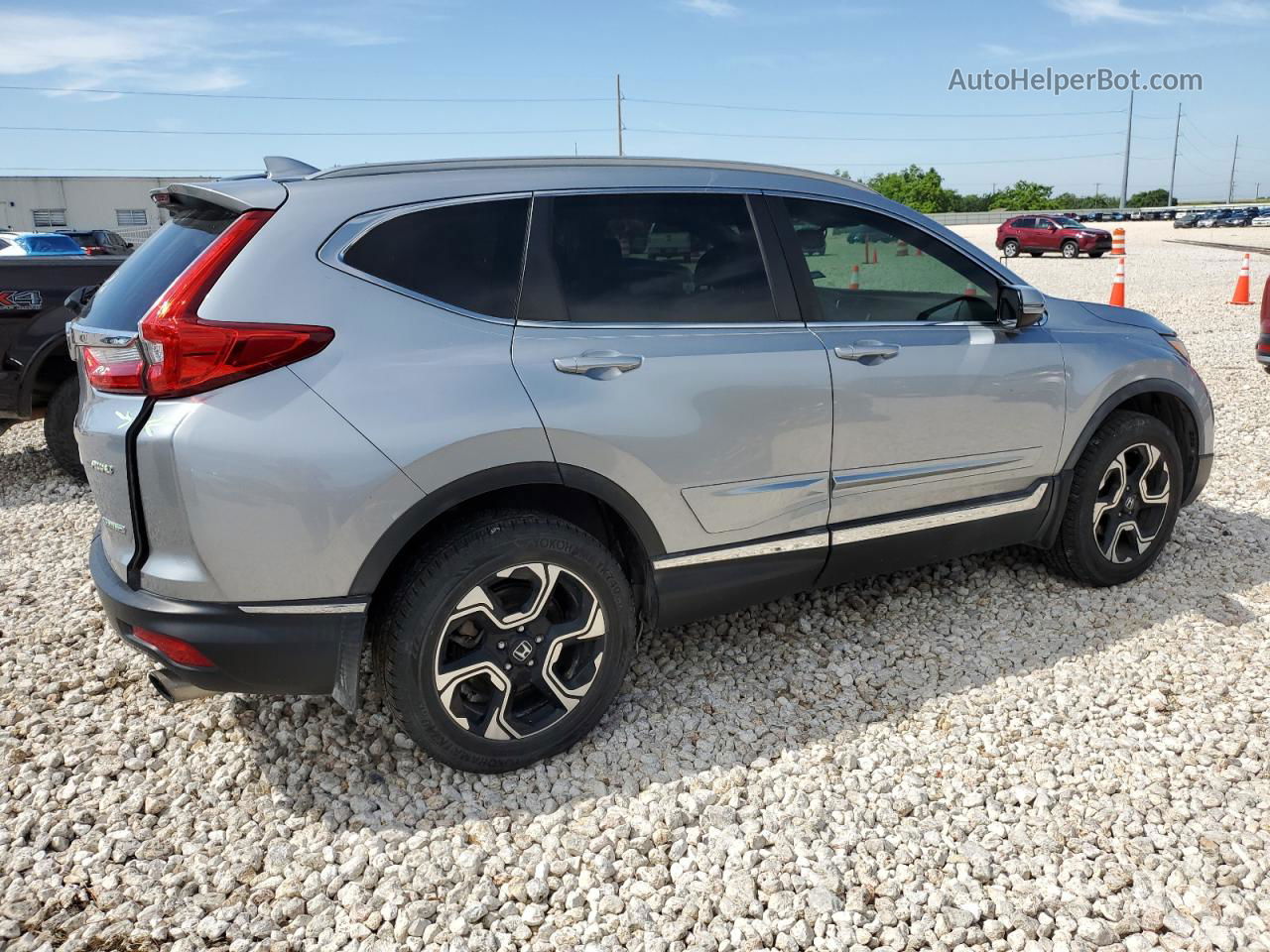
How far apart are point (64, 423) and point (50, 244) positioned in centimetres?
1723

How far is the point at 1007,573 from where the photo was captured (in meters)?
4.61

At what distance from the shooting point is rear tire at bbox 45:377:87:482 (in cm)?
630

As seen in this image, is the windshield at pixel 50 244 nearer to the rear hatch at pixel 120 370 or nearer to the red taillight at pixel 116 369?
the rear hatch at pixel 120 370

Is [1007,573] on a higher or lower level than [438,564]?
lower

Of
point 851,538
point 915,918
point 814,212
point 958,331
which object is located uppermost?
point 814,212

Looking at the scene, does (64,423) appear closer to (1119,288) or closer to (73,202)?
(1119,288)

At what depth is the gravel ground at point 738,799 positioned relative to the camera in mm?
2502

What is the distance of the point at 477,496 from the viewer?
2.88 m

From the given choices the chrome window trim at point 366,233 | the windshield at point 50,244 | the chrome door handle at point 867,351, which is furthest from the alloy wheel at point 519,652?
the windshield at point 50,244

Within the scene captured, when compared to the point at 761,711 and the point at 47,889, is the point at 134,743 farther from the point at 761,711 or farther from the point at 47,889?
the point at 761,711

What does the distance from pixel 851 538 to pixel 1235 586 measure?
2.14 m

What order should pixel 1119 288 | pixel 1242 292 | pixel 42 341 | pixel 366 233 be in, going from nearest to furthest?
pixel 366 233 < pixel 42 341 < pixel 1119 288 < pixel 1242 292

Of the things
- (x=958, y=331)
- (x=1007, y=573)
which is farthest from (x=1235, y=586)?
(x=958, y=331)

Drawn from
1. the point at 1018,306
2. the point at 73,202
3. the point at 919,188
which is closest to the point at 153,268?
the point at 1018,306
